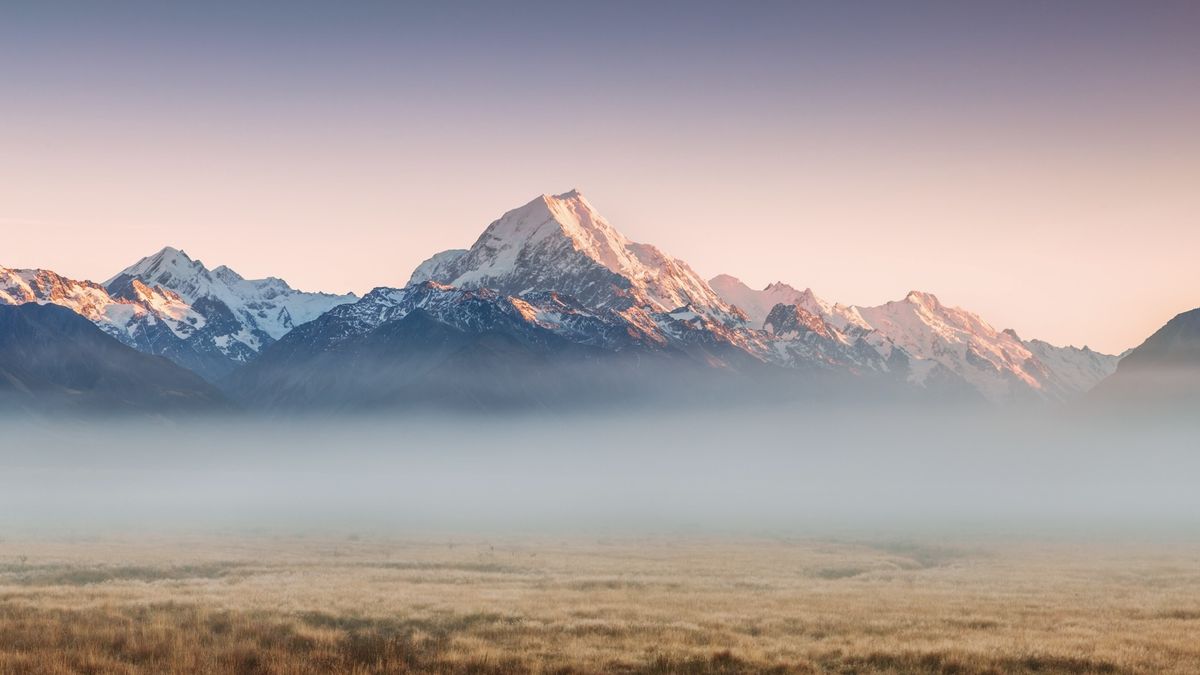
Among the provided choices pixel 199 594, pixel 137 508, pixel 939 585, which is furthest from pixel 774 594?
pixel 137 508

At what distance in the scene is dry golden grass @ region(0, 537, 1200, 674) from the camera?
1233 inches

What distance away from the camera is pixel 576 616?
136 ft

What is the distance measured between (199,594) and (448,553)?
39.0m

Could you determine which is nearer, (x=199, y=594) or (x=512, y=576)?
(x=199, y=594)

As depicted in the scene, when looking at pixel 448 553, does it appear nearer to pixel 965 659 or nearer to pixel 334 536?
pixel 334 536

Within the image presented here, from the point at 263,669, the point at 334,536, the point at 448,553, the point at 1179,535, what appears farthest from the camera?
the point at 1179,535

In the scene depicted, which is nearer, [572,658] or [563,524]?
[572,658]

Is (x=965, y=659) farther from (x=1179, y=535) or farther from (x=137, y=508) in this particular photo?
(x=137, y=508)

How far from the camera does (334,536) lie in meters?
110

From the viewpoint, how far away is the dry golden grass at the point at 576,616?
103 feet

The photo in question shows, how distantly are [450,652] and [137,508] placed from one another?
14684 centimetres

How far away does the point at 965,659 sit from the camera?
31.5 m

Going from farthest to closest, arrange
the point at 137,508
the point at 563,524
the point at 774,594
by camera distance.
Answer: the point at 137,508, the point at 563,524, the point at 774,594

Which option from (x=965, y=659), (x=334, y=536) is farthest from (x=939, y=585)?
(x=334, y=536)
